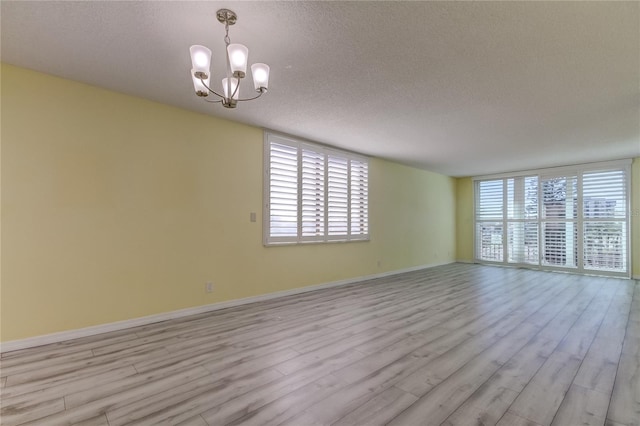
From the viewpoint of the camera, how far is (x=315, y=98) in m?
3.23

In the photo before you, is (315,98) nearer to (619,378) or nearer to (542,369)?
(542,369)

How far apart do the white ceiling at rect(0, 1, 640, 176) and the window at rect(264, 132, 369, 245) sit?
2.19 ft

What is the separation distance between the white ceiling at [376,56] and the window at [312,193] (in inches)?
26.3

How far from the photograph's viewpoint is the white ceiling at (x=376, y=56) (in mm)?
1925

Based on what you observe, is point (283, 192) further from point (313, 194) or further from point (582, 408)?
point (582, 408)

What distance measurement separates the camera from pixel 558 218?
6676 millimetres

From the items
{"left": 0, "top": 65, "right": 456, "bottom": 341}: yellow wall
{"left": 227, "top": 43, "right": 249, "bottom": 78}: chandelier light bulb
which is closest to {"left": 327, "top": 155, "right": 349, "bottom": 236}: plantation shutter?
{"left": 0, "top": 65, "right": 456, "bottom": 341}: yellow wall

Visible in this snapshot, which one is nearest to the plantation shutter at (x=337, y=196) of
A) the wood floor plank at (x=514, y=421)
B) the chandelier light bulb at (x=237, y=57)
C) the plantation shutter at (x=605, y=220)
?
the chandelier light bulb at (x=237, y=57)

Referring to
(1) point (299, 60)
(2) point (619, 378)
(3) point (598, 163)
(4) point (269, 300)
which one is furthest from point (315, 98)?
(3) point (598, 163)

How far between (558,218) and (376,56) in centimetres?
674

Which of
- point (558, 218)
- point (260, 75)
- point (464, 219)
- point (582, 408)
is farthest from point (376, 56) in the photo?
point (464, 219)

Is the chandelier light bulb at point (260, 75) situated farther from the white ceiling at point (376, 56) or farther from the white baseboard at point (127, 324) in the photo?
the white baseboard at point (127, 324)

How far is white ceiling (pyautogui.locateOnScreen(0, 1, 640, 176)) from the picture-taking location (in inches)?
75.8

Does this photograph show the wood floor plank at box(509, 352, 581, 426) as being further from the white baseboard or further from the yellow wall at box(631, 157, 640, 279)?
the yellow wall at box(631, 157, 640, 279)
